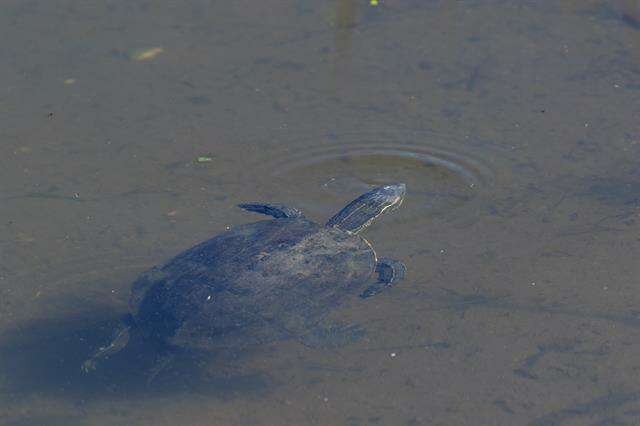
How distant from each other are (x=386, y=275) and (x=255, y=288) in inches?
27.9

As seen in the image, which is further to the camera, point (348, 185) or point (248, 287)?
point (348, 185)

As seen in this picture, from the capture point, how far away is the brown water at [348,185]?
368 cm

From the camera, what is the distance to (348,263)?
3.95 meters

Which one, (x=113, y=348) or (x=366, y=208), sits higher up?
(x=366, y=208)

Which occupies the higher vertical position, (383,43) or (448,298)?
(383,43)

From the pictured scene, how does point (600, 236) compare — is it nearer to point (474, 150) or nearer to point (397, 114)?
point (474, 150)

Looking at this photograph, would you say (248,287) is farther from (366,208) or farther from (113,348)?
(366,208)

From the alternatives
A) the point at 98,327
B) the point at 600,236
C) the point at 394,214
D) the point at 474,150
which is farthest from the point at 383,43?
the point at 98,327

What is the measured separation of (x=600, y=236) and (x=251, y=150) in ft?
6.47

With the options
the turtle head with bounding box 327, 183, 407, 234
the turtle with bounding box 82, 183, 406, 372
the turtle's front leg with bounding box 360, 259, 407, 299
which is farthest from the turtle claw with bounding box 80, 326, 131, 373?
the turtle head with bounding box 327, 183, 407, 234

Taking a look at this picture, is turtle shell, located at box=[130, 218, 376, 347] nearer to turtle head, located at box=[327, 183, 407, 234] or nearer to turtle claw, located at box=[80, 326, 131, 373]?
turtle claw, located at box=[80, 326, 131, 373]

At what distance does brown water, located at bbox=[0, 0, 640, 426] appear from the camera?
3682 millimetres

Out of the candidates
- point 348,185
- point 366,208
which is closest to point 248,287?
point 366,208

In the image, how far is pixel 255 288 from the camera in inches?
143
